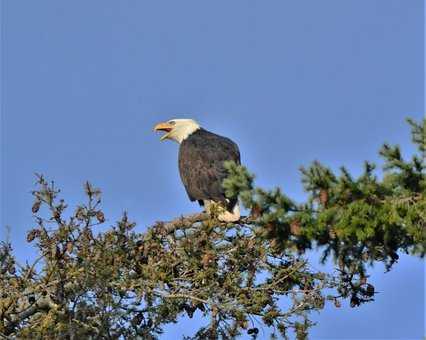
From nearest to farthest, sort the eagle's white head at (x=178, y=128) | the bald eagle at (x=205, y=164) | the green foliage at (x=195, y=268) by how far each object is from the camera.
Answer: the green foliage at (x=195, y=268)
the bald eagle at (x=205, y=164)
the eagle's white head at (x=178, y=128)

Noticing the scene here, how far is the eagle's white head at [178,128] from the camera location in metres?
16.6

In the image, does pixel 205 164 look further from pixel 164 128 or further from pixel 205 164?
pixel 164 128

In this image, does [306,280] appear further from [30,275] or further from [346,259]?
[30,275]

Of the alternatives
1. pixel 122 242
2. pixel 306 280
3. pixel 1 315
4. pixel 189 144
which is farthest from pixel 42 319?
pixel 189 144

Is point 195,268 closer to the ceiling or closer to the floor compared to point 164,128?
closer to the floor

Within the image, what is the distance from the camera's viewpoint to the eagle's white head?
16578 millimetres

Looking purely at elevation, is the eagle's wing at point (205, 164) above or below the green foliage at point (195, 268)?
above

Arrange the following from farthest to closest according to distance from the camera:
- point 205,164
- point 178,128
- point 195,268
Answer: point 178,128
point 205,164
point 195,268

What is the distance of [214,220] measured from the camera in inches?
411

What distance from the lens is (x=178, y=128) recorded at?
16859 millimetres

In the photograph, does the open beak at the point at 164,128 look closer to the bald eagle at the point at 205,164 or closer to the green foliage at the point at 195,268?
the bald eagle at the point at 205,164

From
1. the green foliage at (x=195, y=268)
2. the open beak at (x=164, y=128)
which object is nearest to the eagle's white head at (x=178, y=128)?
the open beak at (x=164, y=128)

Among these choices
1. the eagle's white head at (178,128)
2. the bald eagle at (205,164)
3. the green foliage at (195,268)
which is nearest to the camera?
the green foliage at (195,268)

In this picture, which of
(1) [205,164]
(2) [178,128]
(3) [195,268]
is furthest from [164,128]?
(3) [195,268]
